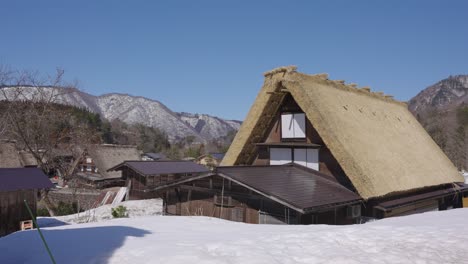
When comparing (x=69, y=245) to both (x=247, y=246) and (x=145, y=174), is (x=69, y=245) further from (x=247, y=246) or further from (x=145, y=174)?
(x=145, y=174)

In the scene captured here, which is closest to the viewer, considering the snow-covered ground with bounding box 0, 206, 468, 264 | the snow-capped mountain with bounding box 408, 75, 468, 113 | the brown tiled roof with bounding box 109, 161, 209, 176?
the snow-covered ground with bounding box 0, 206, 468, 264

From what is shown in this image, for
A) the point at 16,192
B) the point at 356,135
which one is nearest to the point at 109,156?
the point at 16,192

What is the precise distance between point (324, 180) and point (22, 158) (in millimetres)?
30308

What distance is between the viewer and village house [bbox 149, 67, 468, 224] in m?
9.57

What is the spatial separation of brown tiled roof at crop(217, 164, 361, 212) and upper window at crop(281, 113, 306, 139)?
1502mm

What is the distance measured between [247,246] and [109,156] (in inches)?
1381

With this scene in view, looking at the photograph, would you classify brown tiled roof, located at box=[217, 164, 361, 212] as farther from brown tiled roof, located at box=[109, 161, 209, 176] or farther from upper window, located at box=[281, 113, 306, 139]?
brown tiled roof, located at box=[109, 161, 209, 176]

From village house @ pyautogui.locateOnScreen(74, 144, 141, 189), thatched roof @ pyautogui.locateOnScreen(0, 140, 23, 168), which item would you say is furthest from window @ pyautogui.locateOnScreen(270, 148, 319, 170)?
thatched roof @ pyautogui.locateOnScreen(0, 140, 23, 168)

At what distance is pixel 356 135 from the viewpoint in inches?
454

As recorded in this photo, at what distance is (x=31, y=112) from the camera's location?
1734 centimetres

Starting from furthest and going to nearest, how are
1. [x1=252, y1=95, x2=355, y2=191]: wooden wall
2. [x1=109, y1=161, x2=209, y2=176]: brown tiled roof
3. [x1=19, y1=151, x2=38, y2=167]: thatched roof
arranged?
[x1=19, y1=151, x2=38, y2=167]: thatched roof, [x1=109, y1=161, x2=209, y2=176]: brown tiled roof, [x1=252, y1=95, x2=355, y2=191]: wooden wall

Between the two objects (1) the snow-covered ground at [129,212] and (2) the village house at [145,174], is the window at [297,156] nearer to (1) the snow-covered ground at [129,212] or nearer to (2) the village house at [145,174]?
(1) the snow-covered ground at [129,212]

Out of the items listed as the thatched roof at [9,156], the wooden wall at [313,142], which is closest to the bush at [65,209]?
the wooden wall at [313,142]

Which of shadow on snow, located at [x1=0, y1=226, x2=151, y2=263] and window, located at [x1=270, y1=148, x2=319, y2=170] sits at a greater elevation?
window, located at [x1=270, y1=148, x2=319, y2=170]
